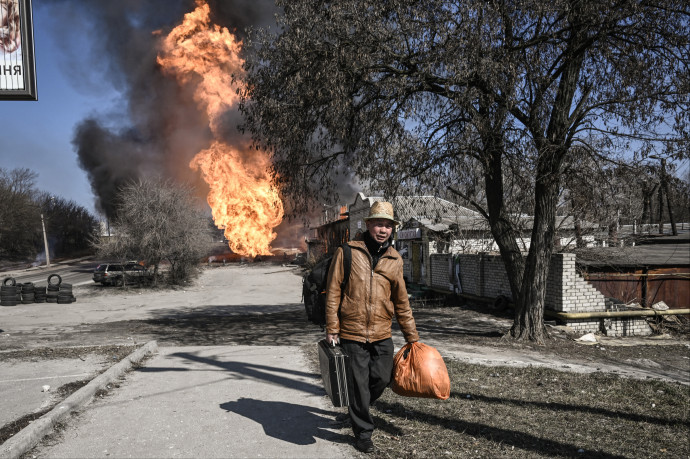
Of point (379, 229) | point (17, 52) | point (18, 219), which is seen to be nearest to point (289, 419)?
point (379, 229)

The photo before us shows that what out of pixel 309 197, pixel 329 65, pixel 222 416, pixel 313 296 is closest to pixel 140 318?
pixel 309 197

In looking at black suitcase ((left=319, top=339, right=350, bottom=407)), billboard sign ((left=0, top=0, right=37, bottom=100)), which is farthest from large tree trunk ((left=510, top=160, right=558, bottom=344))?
billboard sign ((left=0, top=0, right=37, bottom=100))

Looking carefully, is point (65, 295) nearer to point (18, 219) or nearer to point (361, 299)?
point (361, 299)

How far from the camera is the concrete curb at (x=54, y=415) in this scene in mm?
3786

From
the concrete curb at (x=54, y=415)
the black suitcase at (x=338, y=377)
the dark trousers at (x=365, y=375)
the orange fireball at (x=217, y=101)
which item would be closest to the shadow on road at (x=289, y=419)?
the dark trousers at (x=365, y=375)

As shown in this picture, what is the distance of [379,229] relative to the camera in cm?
397

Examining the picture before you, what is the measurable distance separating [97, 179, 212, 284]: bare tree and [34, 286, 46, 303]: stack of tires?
17.8 feet

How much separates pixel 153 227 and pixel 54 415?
21.5 m

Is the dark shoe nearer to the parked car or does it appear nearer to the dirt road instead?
the dirt road

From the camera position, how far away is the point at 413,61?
8.80 m

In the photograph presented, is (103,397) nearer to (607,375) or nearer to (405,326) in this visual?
(405,326)

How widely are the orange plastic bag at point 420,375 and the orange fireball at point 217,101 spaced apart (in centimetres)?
2984

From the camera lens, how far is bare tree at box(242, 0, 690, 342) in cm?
823

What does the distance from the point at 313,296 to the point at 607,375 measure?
15.6ft
